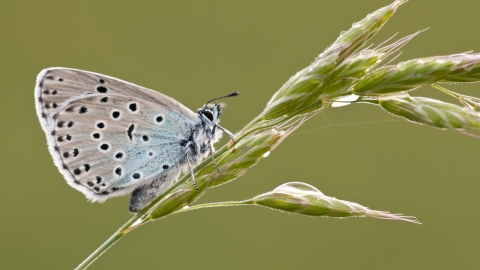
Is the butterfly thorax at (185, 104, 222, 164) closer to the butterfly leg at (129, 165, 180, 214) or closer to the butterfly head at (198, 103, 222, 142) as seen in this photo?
the butterfly head at (198, 103, 222, 142)

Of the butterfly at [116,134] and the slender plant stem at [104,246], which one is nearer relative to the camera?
the slender plant stem at [104,246]

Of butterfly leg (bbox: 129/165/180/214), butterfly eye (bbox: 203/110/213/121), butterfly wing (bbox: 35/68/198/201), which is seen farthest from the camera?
butterfly eye (bbox: 203/110/213/121)

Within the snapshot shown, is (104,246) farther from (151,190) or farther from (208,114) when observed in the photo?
(208,114)

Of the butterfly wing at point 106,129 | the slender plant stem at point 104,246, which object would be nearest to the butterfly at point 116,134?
the butterfly wing at point 106,129

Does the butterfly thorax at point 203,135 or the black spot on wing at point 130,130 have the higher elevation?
the black spot on wing at point 130,130

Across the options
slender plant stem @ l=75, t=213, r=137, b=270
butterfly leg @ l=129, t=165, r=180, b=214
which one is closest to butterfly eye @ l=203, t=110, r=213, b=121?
butterfly leg @ l=129, t=165, r=180, b=214

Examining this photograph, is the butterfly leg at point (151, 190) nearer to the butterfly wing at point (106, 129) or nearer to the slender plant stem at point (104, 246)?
the butterfly wing at point (106, 129)

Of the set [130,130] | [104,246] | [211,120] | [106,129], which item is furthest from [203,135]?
[104,246]

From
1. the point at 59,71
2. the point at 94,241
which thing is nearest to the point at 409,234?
the point at 94,241
